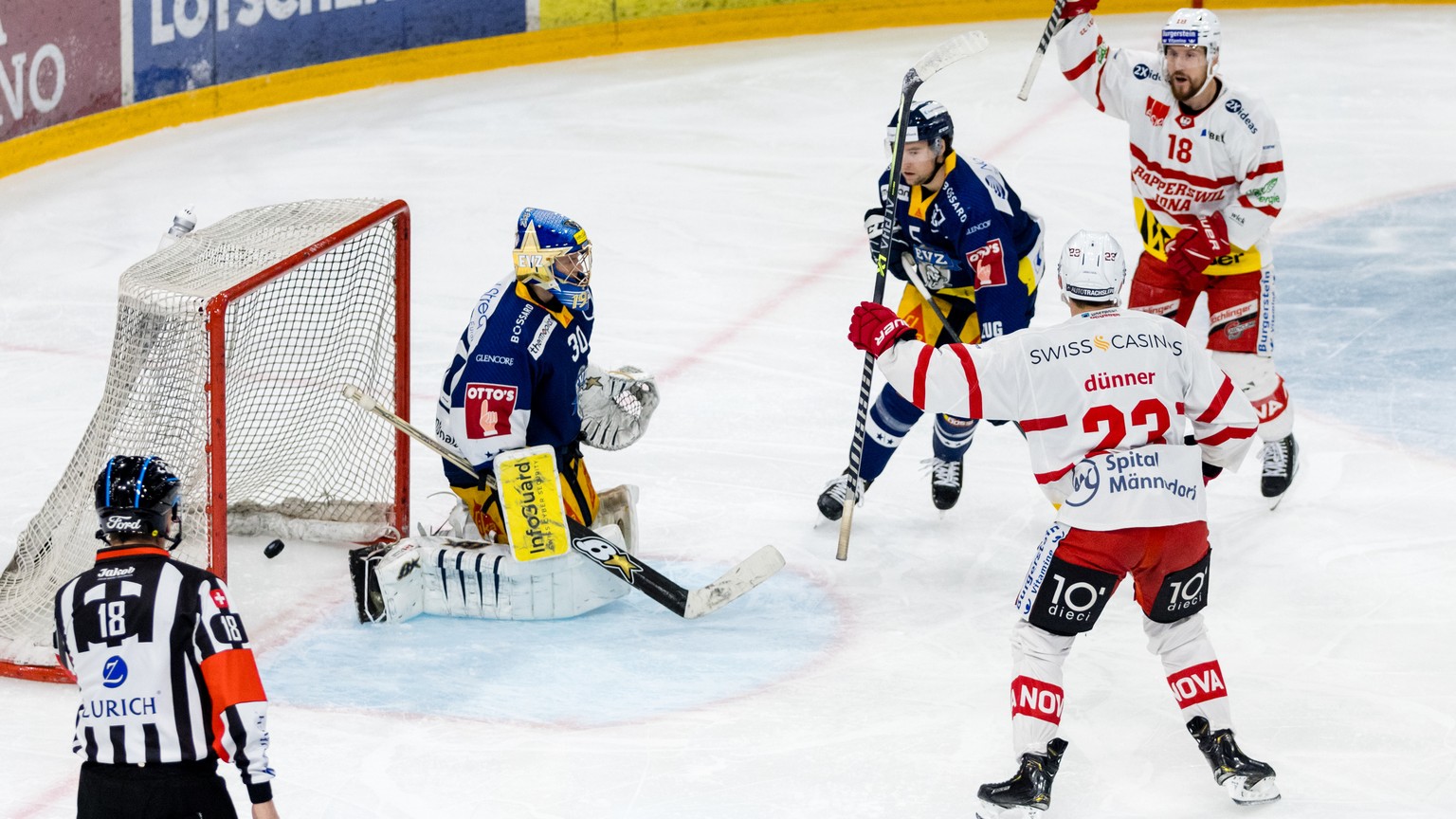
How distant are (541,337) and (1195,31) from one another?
5.98 ft

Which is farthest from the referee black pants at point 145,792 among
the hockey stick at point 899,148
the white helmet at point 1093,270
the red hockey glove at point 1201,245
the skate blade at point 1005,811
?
the red hockey glove at point 1201,245

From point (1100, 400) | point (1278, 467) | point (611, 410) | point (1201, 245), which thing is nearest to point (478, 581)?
point (611, 410)

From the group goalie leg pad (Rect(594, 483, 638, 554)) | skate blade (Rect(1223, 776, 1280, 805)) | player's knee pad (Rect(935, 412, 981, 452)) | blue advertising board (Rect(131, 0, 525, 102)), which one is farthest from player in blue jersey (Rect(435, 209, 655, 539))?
blue advertising board (Rect(131, 0, 525, 102))

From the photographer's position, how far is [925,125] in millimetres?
4562

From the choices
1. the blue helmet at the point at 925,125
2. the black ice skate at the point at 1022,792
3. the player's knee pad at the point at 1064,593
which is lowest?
the black ice skate at the point at 1022,792

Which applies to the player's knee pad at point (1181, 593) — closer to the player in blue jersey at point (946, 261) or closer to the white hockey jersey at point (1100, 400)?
the white hockey jersey at point (1100, 400)

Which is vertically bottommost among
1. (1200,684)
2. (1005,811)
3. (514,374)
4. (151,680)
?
(1005,811)

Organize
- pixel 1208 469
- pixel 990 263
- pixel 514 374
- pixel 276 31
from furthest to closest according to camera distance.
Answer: pixel 276 31 < pixel 990 263 < pixel 514 374 < pixel 1208 469

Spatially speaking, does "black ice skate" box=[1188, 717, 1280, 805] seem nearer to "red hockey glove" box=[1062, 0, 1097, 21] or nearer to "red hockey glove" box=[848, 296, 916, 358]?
"red hockey glove" box=[848, 296, 916, 358]

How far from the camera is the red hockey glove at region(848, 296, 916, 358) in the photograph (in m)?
3.55

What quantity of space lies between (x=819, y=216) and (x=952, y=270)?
287cm

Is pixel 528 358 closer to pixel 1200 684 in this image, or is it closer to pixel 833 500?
pixel 833 500

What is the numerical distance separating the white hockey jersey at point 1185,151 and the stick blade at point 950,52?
0.62m

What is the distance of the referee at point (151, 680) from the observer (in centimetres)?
264
